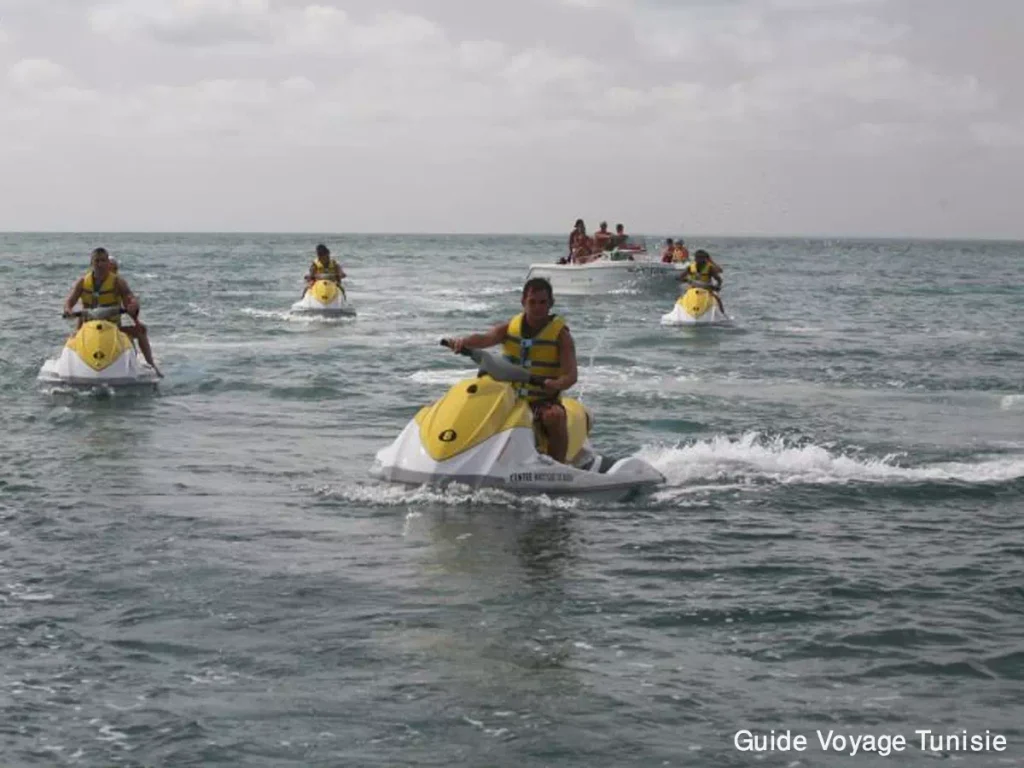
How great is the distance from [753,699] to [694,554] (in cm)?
292

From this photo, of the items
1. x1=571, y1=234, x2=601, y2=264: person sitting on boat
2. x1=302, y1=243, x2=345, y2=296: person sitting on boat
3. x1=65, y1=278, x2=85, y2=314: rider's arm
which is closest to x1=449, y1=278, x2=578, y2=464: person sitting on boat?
x1=65, y1=278, x2=85, y2=314: rider's arm

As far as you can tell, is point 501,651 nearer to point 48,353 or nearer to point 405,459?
point 405,459

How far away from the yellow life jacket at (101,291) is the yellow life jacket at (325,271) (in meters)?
15.1

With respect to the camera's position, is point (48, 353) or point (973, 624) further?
point (48, 353)

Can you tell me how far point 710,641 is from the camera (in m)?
7.59

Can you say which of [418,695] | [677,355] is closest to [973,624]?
[418,695]

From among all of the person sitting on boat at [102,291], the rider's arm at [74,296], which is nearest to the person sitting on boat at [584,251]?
the person sitting on boat at [102,291]

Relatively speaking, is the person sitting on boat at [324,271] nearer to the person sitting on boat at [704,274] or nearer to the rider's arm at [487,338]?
the person sitting on boat at [704,274]

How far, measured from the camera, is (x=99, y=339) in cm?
1742

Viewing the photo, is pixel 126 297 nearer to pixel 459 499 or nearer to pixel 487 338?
pixel 487 338

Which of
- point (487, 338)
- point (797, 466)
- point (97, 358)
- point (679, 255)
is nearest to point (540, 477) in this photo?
point (487, 338)

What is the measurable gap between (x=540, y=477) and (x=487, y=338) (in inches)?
48.2

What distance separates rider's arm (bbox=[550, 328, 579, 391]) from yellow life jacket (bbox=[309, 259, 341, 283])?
72.2 feet

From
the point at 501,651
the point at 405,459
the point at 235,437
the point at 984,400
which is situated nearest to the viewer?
the point at 501,651
